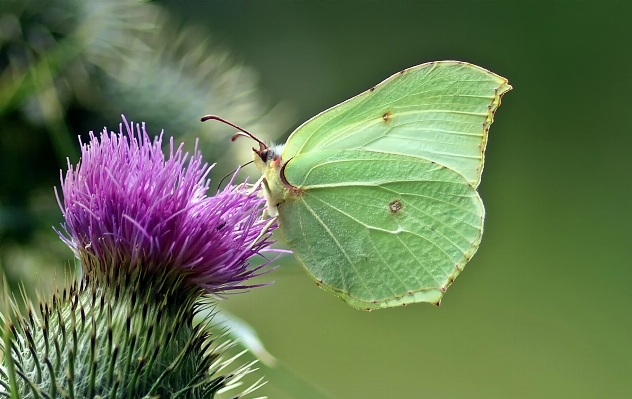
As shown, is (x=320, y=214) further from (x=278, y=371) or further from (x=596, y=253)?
(x=596, y=253)

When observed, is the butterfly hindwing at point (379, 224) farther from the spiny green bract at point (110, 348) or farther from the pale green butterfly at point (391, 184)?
the spiny green bract at point (110, 348)

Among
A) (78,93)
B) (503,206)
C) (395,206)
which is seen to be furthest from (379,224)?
(503,206)

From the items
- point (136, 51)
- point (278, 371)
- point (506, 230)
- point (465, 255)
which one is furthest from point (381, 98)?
point (506, 230)

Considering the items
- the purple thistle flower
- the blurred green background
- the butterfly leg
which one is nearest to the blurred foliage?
the purple thistle flower

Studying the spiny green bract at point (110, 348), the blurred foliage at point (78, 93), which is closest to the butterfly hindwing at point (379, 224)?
the spiny green bract at point (110, 348)

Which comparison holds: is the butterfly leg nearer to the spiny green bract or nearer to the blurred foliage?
the spiny green bract

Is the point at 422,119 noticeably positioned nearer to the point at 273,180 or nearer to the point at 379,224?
the point at 379,224

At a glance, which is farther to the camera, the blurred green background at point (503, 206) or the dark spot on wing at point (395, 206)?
the blurred green background at point (503, 206)
